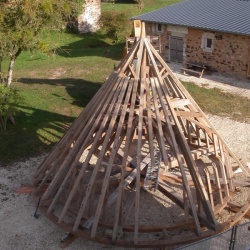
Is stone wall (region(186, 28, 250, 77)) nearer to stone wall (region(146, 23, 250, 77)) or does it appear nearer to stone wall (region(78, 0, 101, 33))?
stone wall (region(146, 23, 250, 77))

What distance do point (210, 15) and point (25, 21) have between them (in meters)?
11.7

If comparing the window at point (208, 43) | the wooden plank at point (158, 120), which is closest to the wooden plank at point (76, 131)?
the wooden plank at point (158, 120)

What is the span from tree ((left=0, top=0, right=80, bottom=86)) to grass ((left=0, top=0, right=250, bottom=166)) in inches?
40.1

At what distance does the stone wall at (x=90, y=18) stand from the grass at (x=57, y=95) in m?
2.87

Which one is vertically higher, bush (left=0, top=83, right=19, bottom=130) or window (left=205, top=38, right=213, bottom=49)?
window (left=205, top=38, right=213, bottom=49)

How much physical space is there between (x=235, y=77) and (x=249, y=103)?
3.66 meters

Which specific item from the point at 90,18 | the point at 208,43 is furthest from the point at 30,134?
the point at 90,18

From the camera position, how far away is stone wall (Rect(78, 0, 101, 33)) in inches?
1220

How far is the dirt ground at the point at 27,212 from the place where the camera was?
28.2 ft

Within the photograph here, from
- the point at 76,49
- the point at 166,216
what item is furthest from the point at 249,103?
the point at 76,49

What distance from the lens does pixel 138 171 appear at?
8227 millimetres

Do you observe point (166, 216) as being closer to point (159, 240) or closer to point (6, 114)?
point (159, 240)

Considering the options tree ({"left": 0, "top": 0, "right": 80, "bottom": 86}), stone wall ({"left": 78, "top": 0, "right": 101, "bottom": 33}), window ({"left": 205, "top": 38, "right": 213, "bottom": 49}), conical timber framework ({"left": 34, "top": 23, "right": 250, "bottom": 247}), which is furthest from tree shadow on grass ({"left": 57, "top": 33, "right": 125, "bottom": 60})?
conical timber framework ({"left": 34, "top": 23, "right": 250, "bottom": 247})

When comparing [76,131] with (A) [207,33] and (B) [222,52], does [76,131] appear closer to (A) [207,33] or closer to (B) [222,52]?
(B) [222,52]
